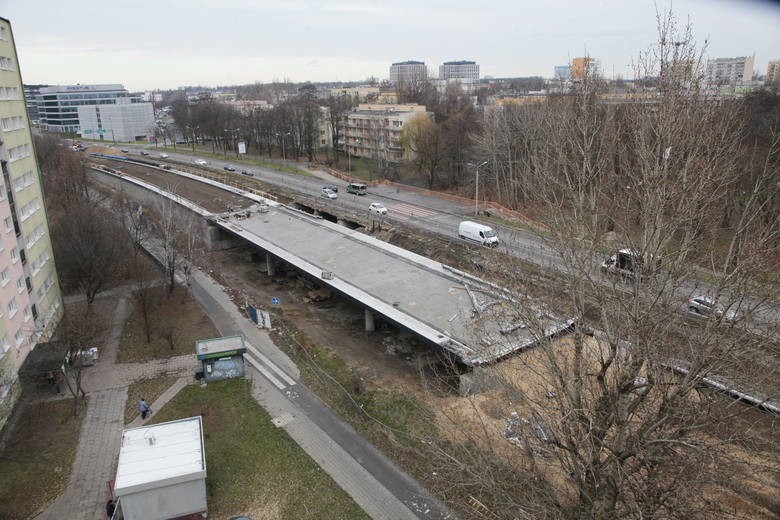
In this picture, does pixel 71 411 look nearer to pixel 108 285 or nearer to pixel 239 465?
pixel 239 465

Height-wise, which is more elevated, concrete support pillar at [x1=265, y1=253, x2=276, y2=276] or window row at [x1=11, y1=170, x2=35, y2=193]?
window row at [x1=11, y1=170, x2=35, y2=193]

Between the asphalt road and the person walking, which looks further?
the asphalt road

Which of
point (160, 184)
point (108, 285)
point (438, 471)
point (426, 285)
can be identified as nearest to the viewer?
point (438, 471)

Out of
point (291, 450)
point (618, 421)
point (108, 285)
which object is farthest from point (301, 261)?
point (618, 421)

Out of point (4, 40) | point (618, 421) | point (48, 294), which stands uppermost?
point (4, 40)

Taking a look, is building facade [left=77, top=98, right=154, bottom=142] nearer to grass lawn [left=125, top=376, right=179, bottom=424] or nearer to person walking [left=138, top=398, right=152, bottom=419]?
grass lawn [left=125, top=376, right=179, bottom=424]

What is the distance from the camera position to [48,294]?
22.9 m

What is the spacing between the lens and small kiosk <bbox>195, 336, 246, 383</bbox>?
18.7 meters

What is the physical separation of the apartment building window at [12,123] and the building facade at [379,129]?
42.7 meters

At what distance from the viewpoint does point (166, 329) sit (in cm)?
2245

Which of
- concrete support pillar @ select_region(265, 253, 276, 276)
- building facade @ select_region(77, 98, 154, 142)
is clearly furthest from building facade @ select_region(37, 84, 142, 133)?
concrete support pillar @ select_region(265, 253, 276, 276)

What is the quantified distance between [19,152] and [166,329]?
9382 millimetres

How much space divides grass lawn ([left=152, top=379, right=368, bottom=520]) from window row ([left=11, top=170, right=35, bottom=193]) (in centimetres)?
1102

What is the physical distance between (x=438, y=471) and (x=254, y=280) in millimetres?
19290
